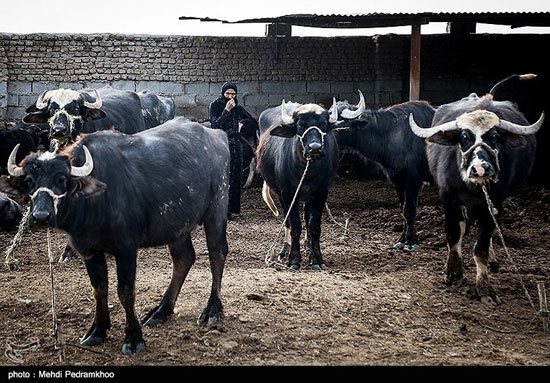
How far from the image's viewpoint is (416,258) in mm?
7672

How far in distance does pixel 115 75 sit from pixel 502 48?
7.17m

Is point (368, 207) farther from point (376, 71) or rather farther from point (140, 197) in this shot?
point (140, 197)

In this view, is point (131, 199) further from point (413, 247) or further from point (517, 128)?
point (413, 247)

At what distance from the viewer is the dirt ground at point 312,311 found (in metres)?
4.58

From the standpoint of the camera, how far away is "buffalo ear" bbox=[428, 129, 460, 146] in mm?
5988

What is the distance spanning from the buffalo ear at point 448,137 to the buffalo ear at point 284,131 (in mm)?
1766

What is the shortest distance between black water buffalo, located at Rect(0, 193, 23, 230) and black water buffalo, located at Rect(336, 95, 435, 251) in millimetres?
4360

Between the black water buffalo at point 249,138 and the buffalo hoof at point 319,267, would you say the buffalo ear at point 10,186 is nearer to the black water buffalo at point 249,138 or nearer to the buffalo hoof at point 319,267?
the buffalo hoof at point 319,267

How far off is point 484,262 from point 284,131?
2.52 metres

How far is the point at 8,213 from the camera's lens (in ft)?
29.5

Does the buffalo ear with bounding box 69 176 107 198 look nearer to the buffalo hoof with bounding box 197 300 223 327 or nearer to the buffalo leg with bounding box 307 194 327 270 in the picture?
the buffalo hoof with bounding box 197 300 223 327

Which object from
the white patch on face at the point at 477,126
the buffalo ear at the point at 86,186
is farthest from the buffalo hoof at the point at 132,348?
the white patch on face at the point at 477,126

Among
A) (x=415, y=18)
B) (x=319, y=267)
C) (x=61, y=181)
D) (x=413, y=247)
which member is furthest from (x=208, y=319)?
(x=415, y=18)

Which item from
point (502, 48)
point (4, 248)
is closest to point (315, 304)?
point (4, 248)
